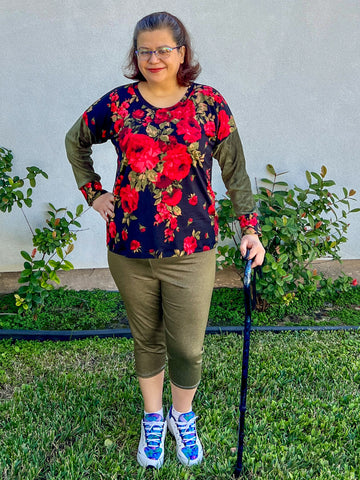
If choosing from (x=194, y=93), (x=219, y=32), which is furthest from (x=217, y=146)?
(x=219, y=32)

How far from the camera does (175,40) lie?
1724mm

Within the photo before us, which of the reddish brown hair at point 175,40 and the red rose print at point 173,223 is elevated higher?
the reddish brown hair at point 175,40

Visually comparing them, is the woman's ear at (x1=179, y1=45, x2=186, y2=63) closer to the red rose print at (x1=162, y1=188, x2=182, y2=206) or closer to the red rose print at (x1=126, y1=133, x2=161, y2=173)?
the red rose print at (x1=126, y1=133, x2=161, y2=173)

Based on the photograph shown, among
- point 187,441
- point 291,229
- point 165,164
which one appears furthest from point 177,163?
point 291,229

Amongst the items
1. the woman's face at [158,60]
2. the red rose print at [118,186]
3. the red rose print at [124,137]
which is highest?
the woman's face at [158,60]

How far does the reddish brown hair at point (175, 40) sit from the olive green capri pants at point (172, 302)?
2.41ft

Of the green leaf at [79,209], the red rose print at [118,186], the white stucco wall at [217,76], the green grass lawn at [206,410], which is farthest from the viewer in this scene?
the green leaf at [79,209]

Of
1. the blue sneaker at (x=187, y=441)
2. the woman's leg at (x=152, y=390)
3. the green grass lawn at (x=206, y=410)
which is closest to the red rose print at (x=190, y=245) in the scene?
the woman's leg at (x=152, y=390)

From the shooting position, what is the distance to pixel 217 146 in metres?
1.84

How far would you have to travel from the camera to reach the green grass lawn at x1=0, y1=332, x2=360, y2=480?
208 centimetres

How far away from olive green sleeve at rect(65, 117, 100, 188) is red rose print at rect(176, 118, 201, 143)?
45 centimetres

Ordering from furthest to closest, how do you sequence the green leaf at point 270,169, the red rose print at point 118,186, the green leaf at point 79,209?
1. the green leaf at point 270,169
2. the green leaf at point 79,209
3. the red rose print at point 118,186

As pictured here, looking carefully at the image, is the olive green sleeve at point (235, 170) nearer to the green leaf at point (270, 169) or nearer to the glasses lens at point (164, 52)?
the glasses lens at point (164, 52)

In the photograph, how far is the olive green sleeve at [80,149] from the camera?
1.95 meters
